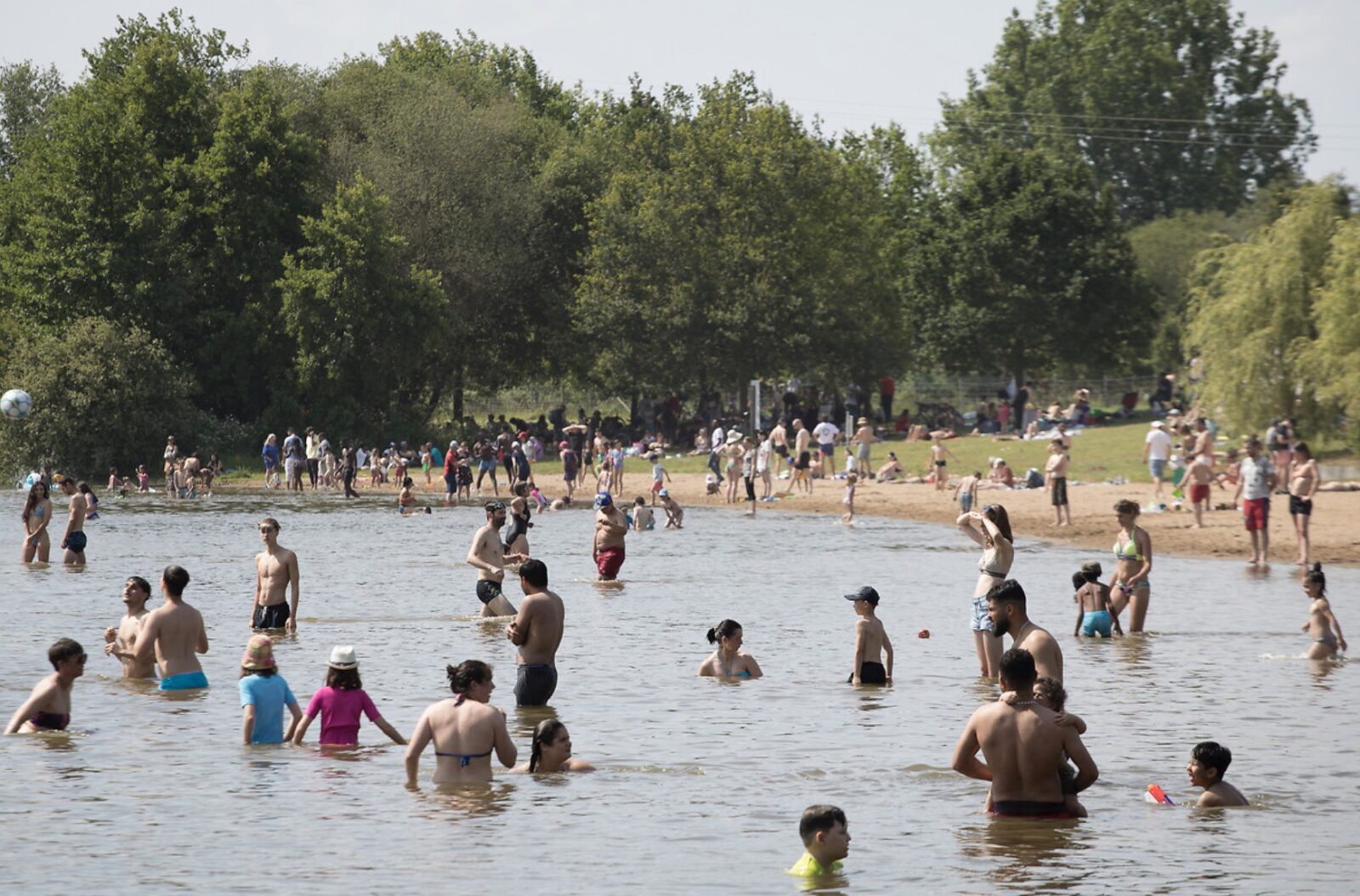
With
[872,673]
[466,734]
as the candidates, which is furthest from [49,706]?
[872,673]

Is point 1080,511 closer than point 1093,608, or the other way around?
point 1093,608

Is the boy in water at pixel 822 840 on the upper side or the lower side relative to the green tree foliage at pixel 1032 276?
lower

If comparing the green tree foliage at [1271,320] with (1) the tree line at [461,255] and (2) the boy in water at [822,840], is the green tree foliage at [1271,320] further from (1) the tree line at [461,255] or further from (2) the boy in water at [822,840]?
(2) the boy in water at [822,840]

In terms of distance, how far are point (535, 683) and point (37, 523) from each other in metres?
17.8

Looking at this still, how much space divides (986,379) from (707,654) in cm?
5537

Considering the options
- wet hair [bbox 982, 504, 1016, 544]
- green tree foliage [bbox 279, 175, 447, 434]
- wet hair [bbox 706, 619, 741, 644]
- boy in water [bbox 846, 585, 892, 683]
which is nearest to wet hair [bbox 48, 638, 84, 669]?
wet hair [bbox 706, 619, 741, 644]

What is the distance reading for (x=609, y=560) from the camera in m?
27.6

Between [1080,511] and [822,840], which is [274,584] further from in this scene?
[1080,511]

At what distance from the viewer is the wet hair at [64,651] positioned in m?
14.1

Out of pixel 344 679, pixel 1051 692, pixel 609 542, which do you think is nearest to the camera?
pixel 1051 692

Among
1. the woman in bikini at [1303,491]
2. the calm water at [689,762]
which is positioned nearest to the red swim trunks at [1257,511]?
the woman in bikini at [1303,491]

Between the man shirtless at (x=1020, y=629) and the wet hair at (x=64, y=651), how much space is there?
23.4 ft

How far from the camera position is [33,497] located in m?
29.7

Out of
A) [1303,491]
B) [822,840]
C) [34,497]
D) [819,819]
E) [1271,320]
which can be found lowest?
[822,840]
